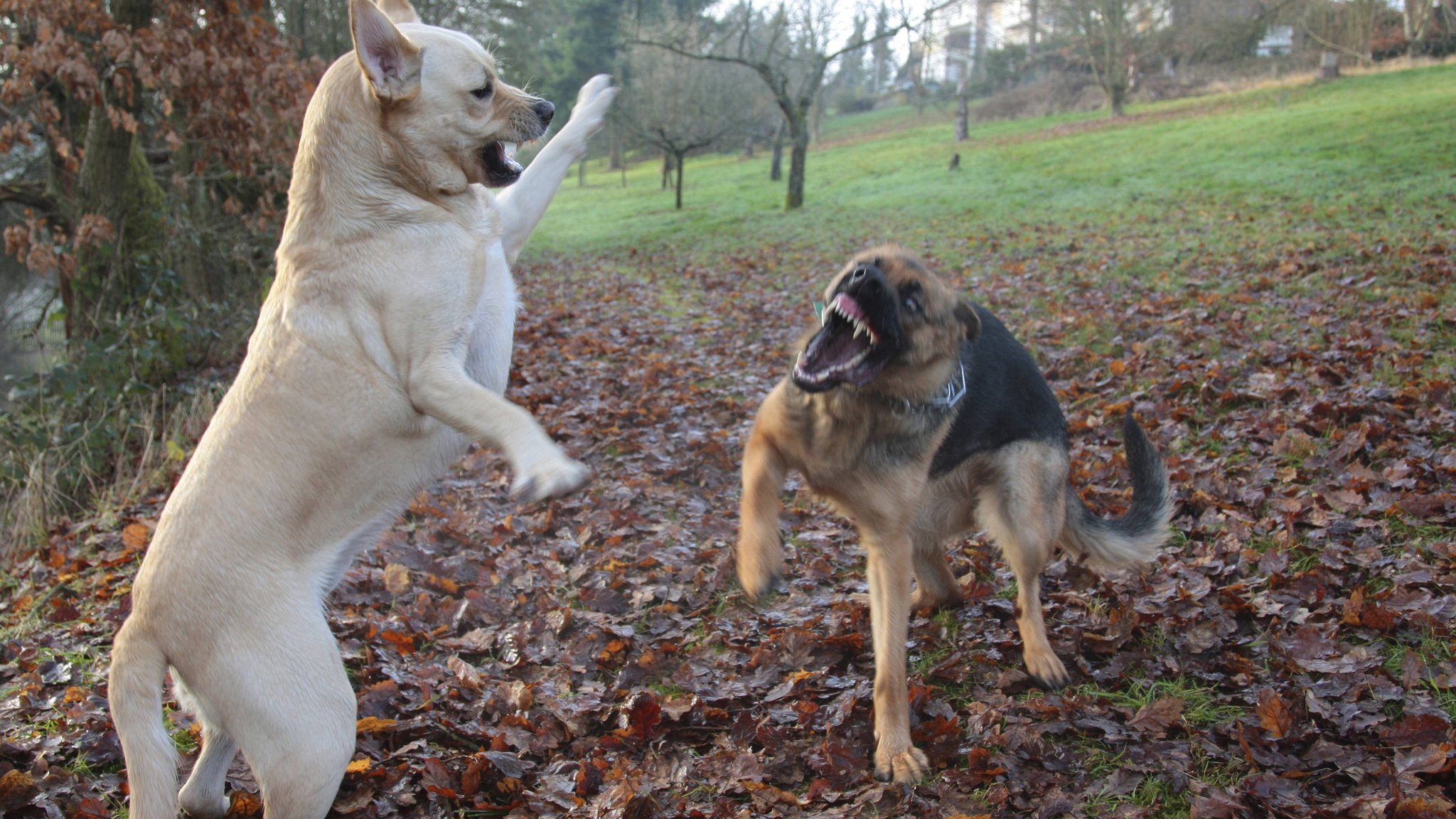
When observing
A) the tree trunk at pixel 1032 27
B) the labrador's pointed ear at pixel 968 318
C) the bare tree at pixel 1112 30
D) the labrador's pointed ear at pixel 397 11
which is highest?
the tree trunk at pixel 1032 27

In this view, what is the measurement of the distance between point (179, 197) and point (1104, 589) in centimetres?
1044

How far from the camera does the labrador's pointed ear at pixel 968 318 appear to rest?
3.80m

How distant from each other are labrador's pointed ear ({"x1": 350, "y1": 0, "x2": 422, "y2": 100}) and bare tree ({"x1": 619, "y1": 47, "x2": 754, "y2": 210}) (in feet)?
99.5

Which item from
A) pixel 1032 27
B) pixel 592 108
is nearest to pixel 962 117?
pixel 1032 27

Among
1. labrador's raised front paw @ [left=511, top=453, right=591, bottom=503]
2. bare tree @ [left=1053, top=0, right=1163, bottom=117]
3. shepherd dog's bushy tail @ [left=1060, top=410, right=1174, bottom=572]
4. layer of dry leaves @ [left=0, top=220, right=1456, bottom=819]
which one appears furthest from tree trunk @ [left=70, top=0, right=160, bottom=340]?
bare tree @ [left=1053, top=0, right=1163, bottom=117]

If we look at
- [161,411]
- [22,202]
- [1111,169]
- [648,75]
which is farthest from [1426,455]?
[648,75]

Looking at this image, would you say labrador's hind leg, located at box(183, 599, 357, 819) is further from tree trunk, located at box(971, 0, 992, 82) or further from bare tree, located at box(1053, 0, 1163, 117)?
tree trunk, located at box(971, 0, 992, 82)

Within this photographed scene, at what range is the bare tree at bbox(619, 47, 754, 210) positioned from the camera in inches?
1368

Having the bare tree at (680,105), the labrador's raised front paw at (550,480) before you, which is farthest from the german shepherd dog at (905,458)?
the bare tree at (680,105)

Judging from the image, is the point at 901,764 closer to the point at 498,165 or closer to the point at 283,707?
the point at 283,707

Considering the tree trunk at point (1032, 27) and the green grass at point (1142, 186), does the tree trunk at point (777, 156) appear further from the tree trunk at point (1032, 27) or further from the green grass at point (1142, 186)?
the tree trunk at point (1032, 27)

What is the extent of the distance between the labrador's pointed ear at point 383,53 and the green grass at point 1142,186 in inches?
433

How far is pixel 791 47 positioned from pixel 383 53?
34.9 metres

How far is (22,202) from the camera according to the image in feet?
32.2
